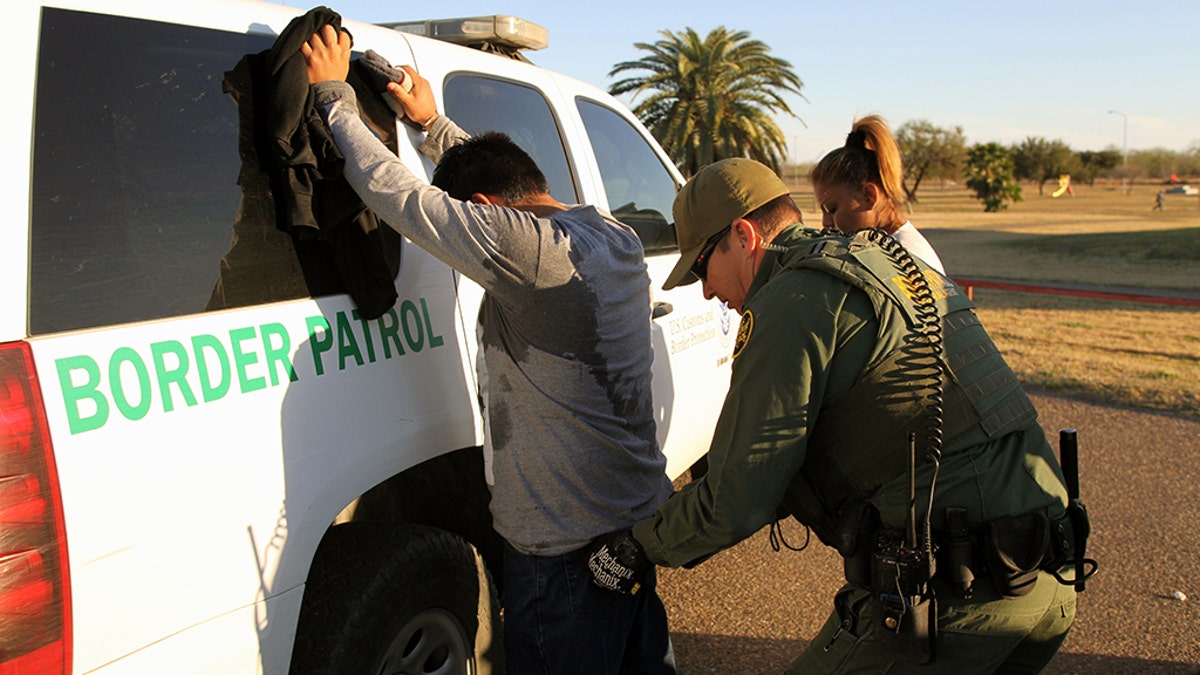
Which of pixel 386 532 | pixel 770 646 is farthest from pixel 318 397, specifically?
pixel 770 646

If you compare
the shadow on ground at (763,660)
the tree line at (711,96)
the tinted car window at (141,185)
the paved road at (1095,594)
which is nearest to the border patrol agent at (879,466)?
the tinted car window at (141,185)

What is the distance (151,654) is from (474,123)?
6.11ft

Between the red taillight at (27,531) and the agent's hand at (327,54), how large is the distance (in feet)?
3.20

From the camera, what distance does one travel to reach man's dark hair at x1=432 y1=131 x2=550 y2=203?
227cm

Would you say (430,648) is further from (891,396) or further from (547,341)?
(891,396)

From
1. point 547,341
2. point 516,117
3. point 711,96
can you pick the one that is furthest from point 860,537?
point 711,96

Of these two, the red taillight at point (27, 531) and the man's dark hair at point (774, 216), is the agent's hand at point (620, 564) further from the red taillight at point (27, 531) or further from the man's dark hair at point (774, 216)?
the red taillight at point (27, 531)

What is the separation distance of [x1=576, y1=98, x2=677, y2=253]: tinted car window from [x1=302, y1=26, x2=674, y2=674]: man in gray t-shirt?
131cm

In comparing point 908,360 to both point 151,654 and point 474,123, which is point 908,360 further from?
point 474,123

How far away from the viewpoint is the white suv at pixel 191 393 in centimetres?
156

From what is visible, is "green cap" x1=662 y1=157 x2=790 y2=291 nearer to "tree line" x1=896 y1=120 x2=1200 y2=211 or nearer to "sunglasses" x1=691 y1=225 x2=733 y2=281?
"sunglasses" x1=691 y1=225 x2=733 y2=281

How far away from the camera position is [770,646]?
143 inches

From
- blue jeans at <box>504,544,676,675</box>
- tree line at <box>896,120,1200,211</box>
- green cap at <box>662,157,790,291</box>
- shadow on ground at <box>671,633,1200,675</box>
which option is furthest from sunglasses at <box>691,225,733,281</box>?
tree line at <box>896,120,1200,211</box>

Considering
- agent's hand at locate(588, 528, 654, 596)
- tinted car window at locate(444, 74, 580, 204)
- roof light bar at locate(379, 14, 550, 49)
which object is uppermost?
roof light bar at locate(379, 14, 550, 49)
